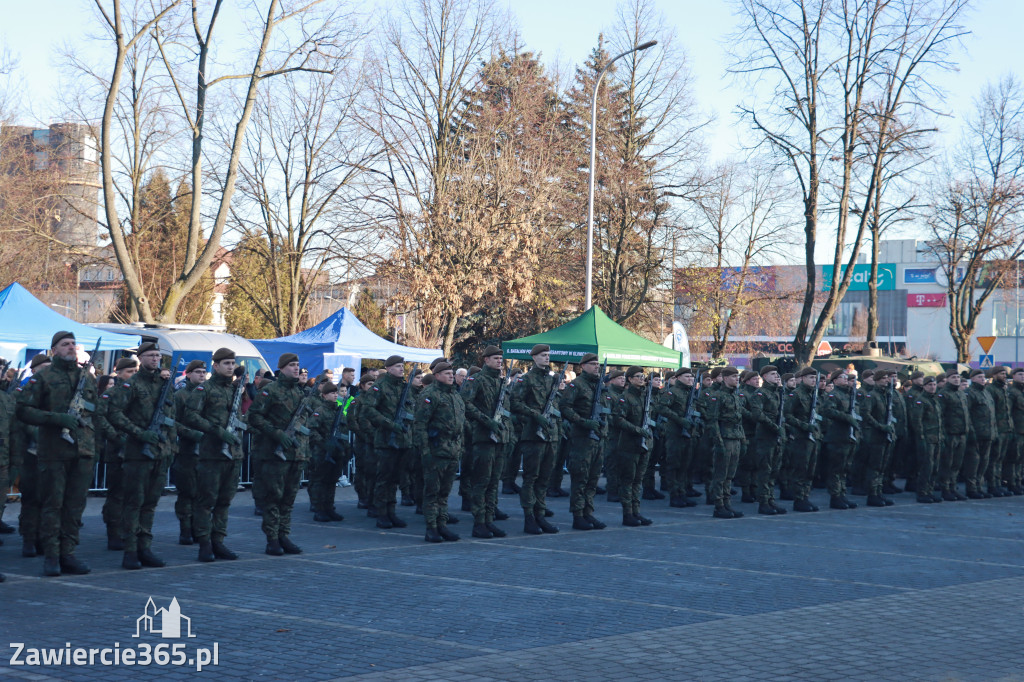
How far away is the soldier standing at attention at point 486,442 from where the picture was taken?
1170 centimetres

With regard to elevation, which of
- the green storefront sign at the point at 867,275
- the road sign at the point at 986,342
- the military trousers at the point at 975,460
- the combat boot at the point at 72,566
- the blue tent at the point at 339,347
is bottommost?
the combat boot at the point at 72,566

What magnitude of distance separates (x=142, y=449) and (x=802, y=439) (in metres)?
9.09

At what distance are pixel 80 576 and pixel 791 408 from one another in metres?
10.0

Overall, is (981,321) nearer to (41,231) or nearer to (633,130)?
(633,130)

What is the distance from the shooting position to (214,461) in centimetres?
992

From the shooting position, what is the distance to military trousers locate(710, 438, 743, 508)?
13.9 meters

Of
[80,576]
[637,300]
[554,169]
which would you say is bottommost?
[80,576]

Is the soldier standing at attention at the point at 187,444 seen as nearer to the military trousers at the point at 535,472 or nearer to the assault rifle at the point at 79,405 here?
the assault rifle at the point at 79,405

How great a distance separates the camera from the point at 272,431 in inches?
403

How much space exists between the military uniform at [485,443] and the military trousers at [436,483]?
384 millimetres

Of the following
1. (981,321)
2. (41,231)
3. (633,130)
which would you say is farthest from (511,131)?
(981,321)

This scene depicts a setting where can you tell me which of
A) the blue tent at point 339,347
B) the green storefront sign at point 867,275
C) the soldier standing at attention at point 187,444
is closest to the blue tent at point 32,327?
the blue tent at point 339,347

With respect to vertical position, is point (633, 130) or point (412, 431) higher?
point (633, 130)

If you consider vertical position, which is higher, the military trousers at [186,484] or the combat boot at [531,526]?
the military trousers at [186,484]
